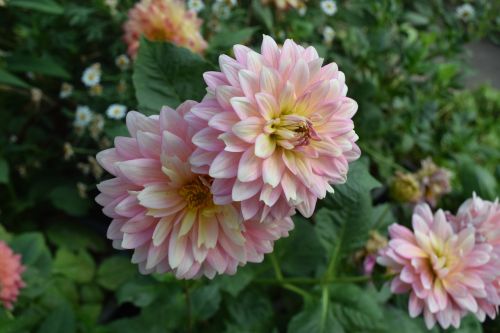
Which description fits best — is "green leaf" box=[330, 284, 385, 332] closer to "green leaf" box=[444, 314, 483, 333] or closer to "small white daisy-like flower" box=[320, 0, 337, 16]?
"green leaf" box=[444, 314, 483, 333]

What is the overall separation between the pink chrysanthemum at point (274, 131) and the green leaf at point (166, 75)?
0.19m

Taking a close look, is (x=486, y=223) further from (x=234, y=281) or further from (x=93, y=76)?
(x=93, y=76)

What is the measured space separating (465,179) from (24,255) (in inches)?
42.1

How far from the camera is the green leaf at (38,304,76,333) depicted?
2.96 feet

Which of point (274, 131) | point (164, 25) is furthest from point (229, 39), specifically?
point (274, 131)

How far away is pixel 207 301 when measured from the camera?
876 millimetres

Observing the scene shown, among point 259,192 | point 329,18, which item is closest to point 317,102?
point 259,192

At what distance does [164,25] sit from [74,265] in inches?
26.5

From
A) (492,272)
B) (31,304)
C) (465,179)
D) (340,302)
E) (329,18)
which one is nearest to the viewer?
(492,272)

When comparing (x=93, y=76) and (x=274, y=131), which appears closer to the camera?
(x=274, y=131)

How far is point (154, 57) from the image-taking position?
705mm

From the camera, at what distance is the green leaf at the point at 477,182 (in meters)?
1.10

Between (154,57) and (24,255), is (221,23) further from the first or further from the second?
(24,255)

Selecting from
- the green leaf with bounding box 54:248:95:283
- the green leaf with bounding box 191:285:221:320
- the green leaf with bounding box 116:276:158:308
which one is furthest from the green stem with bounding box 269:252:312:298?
the green leaf with bounding box 54:248:95:283
